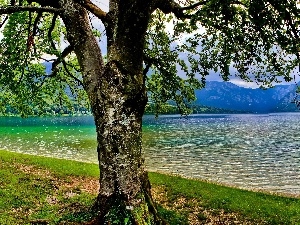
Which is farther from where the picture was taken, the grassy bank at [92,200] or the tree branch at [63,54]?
the tree branch at [63,54]

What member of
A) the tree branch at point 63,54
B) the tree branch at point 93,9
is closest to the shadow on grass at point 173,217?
the tree branch at point 63,54

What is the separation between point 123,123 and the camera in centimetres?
972

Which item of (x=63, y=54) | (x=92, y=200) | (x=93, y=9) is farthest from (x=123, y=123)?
(x=92, y=200)

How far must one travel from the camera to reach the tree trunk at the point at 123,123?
9.56m

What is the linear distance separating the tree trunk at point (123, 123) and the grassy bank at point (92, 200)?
1623 millimetres

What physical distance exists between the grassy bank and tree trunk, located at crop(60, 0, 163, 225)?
1.62m

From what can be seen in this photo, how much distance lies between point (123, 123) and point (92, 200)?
677cm

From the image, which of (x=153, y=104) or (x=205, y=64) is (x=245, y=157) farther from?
(x=205, y=64)

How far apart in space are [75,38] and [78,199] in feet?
26.6

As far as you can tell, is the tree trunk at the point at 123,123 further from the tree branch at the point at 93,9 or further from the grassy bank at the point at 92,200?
the grassy bank at the point at 92,200

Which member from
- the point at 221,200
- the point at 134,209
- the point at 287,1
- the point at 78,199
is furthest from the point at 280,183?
the point at 287,1

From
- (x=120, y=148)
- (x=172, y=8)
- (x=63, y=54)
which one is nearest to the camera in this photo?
(x=120, y=148)

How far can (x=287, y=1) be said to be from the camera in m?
7.12

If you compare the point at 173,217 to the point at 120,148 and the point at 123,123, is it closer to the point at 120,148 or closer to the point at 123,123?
the point at 120,148
